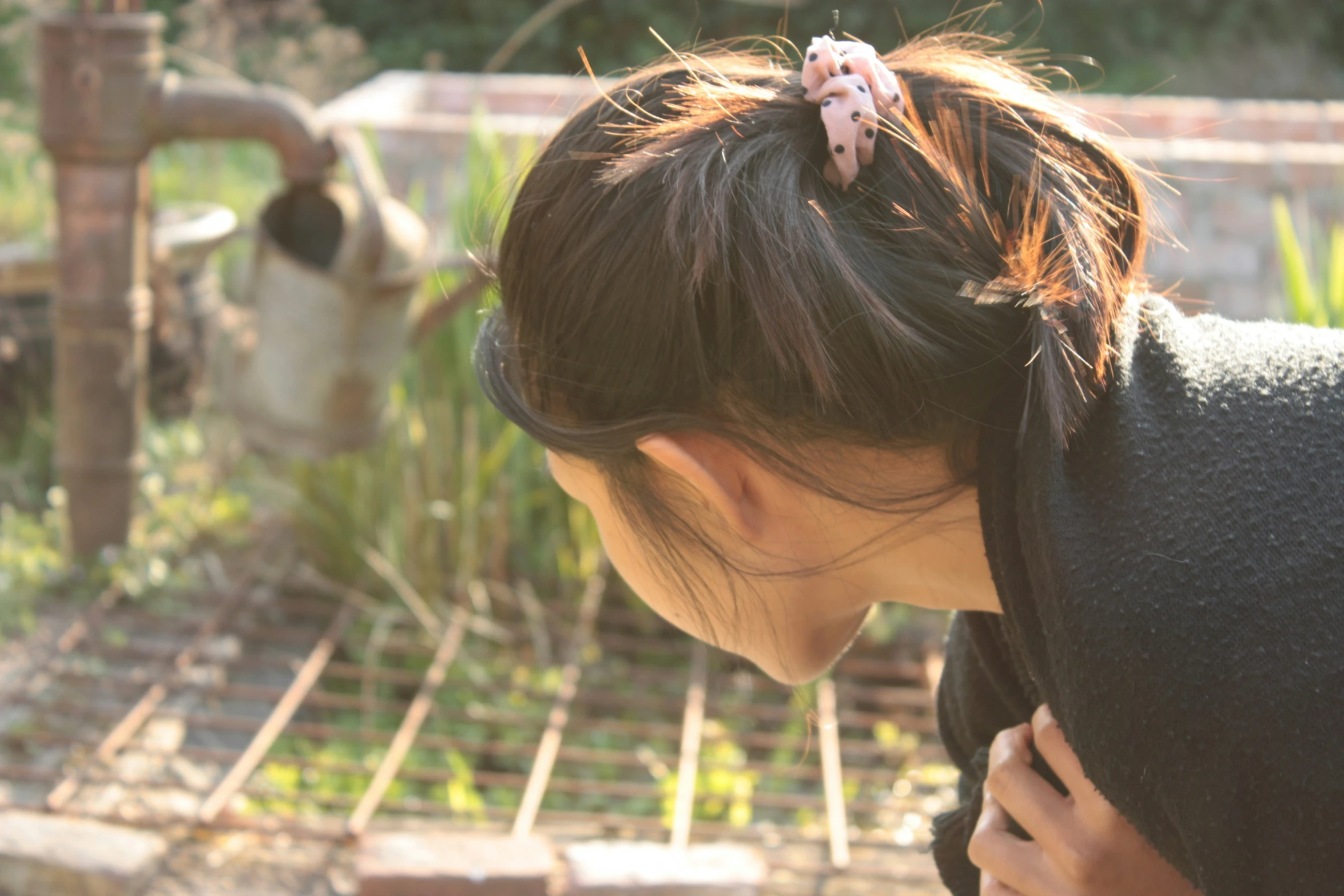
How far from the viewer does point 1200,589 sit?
2.72 feet

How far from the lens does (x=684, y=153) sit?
3.21ft

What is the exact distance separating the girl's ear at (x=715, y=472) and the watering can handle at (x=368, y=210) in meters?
1.48

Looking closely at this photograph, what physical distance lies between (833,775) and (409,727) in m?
0.78

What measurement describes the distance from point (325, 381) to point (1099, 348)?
6.00 feet

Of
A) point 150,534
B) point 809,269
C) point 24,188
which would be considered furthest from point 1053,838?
point 24,188

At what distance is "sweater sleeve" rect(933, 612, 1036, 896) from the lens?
123 centimetres

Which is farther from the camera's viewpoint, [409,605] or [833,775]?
[409,605]

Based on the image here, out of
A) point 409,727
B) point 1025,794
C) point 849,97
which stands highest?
point 849,97

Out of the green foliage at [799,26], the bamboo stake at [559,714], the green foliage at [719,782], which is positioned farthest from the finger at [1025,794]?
the green foliage at [799,26]

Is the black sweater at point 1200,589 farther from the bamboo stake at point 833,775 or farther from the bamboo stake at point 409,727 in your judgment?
the bamboo stake at point 409,727

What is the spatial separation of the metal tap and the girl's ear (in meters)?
1.68

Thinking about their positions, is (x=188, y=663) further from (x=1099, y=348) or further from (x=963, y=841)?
(x=1099, y=348)

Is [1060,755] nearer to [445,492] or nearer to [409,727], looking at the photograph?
[409,727]

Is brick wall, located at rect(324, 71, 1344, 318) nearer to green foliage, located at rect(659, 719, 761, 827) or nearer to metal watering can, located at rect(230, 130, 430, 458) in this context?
metal watering can, located at rect(230, 130, 430, 458)
